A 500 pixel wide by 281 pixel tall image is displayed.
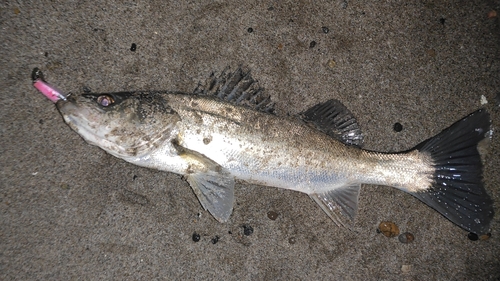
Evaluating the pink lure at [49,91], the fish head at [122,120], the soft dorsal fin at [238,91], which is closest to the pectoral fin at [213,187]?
the fish head at [122,120]

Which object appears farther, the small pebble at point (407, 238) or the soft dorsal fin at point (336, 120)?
the small pebble at point (407, 238)

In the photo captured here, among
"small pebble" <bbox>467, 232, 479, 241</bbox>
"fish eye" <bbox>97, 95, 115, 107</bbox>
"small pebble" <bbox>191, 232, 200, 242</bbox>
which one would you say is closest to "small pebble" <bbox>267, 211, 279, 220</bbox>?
"small pebble" <bbox>191, 232, 200, 242</bbox>

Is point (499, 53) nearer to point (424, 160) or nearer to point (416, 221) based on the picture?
point (424, 160)

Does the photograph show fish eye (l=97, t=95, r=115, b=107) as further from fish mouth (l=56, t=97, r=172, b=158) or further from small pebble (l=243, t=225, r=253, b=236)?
small pebble (l=243, t=225, r=253, b=236)

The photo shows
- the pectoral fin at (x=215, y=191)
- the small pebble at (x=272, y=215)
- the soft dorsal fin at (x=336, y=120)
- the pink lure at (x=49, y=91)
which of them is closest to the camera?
the pink lure at (x=49, y=91)

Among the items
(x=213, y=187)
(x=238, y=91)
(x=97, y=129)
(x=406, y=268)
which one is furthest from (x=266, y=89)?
(x=406, y=268)

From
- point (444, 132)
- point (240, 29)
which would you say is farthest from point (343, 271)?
point (240, 29)

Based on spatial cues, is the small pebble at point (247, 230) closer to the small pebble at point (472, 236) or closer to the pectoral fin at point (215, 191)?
the pectoral fin at point (215, 191)

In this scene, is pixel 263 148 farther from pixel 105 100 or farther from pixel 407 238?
pixel 407 238
